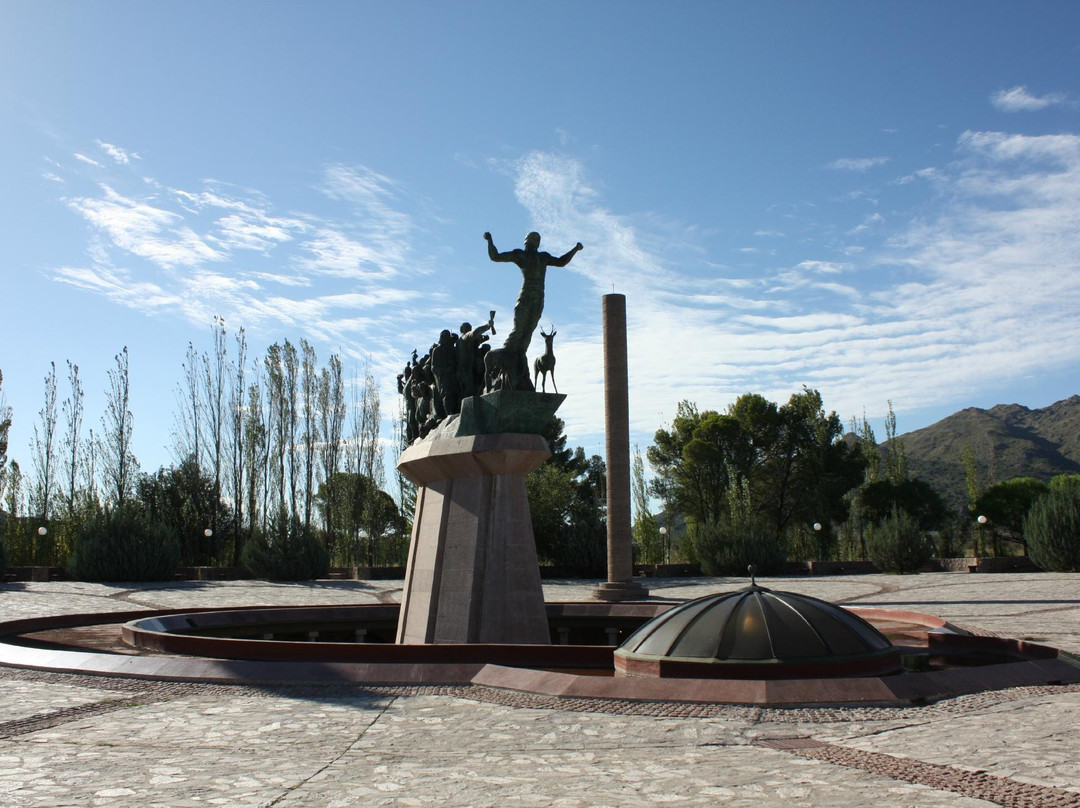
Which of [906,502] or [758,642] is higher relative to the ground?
[906,502]

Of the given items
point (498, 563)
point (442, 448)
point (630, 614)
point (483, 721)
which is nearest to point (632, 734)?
point (483, 721)

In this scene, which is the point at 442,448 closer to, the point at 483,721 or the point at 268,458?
the point at 483,721

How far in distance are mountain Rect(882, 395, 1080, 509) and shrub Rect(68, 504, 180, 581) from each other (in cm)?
6095

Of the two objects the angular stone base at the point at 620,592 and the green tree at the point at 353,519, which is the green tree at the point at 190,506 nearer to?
the green tree at the point at 353,519

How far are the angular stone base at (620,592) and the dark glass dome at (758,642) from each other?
14.1 meters

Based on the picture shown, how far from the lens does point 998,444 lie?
85438 millimetres

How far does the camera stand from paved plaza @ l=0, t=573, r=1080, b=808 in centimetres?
442

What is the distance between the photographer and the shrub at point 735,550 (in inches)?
1184

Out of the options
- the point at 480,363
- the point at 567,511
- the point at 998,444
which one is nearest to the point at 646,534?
the point at 567,511

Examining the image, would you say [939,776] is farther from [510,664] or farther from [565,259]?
[565,259]

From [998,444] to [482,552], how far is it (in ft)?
280

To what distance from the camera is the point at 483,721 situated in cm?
626

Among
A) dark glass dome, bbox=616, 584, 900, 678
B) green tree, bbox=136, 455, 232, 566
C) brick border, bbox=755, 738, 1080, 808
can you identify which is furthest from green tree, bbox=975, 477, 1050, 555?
brick border, bbox=755, 738, 1080, 808

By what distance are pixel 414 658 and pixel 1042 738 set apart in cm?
465
